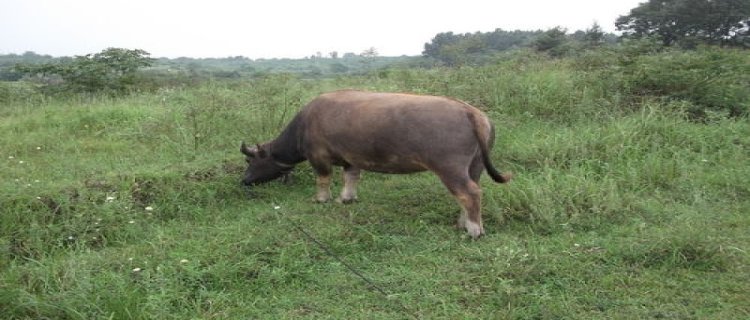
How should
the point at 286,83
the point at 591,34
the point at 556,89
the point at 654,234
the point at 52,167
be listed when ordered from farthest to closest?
the point at 591,34, the point at 286,83, the point at 556,89, the point at 52,167, the point at 654,234

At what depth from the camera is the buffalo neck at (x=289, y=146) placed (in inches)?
242

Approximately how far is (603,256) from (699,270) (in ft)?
2.09

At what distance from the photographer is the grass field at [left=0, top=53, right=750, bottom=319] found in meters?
3.85

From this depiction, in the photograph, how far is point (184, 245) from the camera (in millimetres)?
4680

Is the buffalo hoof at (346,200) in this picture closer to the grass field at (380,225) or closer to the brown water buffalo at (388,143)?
the brown water buffalo at (388,143)

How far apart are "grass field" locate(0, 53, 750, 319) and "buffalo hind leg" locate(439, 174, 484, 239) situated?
13cm

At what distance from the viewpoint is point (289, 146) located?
6.23 meters

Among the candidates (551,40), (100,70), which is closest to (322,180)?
(100,70)

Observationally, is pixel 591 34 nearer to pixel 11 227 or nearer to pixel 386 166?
pixel 386 166

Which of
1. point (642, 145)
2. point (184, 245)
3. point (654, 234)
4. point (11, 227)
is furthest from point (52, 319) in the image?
point (642, 145)

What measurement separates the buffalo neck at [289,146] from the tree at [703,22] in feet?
40.2

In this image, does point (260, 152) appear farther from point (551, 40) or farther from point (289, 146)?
point (551, 40)

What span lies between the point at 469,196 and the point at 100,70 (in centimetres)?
1073

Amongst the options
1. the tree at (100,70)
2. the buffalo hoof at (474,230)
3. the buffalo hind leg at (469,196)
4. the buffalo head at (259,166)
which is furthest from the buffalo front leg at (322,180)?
the tree at (100,70)
